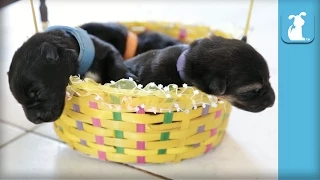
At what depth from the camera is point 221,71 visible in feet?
3.82

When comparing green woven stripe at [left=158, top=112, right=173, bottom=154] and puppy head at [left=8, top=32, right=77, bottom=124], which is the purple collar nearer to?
green woven stripe at [left=158, top=112, right=173, bottom=154]

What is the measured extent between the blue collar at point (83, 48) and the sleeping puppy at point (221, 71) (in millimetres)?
171

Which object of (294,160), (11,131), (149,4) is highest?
(149,4)

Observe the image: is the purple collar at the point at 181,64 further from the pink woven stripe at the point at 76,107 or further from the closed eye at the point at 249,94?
the pink woven stripe at the point at 76,107

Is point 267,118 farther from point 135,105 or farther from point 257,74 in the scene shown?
point 135,105

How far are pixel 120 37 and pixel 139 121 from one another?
0.55m

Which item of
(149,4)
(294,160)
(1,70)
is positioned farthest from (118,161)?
(149,4)

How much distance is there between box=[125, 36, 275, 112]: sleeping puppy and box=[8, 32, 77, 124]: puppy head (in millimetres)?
268

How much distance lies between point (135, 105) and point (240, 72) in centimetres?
29

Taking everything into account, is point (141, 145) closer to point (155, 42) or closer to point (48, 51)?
point (48, 51)

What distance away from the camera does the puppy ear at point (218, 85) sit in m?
1.14

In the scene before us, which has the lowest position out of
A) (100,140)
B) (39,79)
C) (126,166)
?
(126,166)

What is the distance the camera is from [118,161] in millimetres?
1285

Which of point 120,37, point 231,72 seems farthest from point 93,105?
point 120,37
